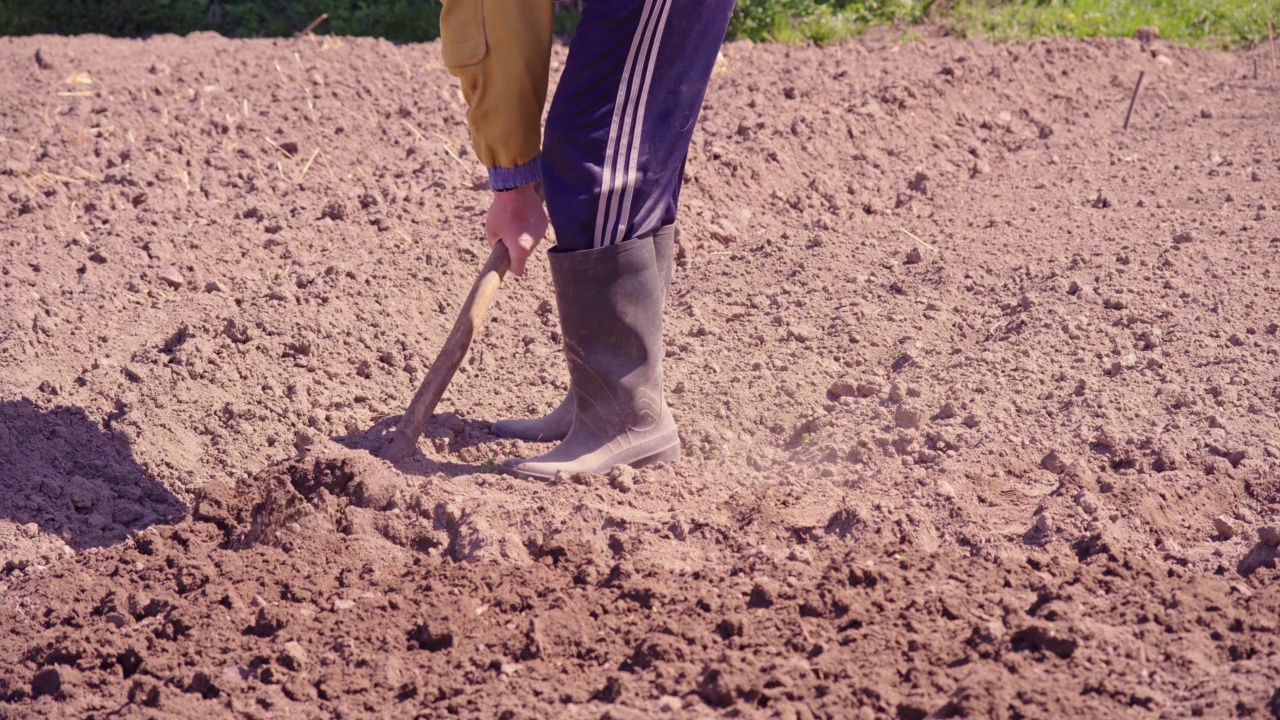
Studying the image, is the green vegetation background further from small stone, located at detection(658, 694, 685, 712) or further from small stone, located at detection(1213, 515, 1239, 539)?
small stone, located at detection(658, 694, 685, 712)

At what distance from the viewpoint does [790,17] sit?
7.55 m

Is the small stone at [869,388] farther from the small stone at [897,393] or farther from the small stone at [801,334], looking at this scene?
the small stone at [801,334]

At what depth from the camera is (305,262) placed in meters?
4.36

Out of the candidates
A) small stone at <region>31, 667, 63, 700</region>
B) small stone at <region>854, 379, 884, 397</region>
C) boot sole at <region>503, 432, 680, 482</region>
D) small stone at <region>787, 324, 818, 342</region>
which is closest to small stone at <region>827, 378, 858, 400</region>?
small stone at <region>854, 379, 884, 397</region>

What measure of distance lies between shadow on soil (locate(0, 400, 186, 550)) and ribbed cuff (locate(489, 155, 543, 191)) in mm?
1256

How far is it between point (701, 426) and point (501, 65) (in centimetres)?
125

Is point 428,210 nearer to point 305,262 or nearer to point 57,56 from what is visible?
point 305,262

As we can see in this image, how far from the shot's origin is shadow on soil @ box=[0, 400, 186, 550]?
3.10 meters

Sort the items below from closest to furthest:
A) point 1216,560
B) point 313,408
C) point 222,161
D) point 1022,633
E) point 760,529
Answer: point 1022,633
point 1216,560
point 760,529
point 313,408
point 222,161

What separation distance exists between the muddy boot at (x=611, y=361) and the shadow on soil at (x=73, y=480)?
3.31 ft

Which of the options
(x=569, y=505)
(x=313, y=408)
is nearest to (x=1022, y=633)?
(x=569, y=505)

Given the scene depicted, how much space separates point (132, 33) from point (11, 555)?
6720 millimetres

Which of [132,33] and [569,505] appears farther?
[132,33]

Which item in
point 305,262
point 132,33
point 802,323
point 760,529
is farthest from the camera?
point 132,33
